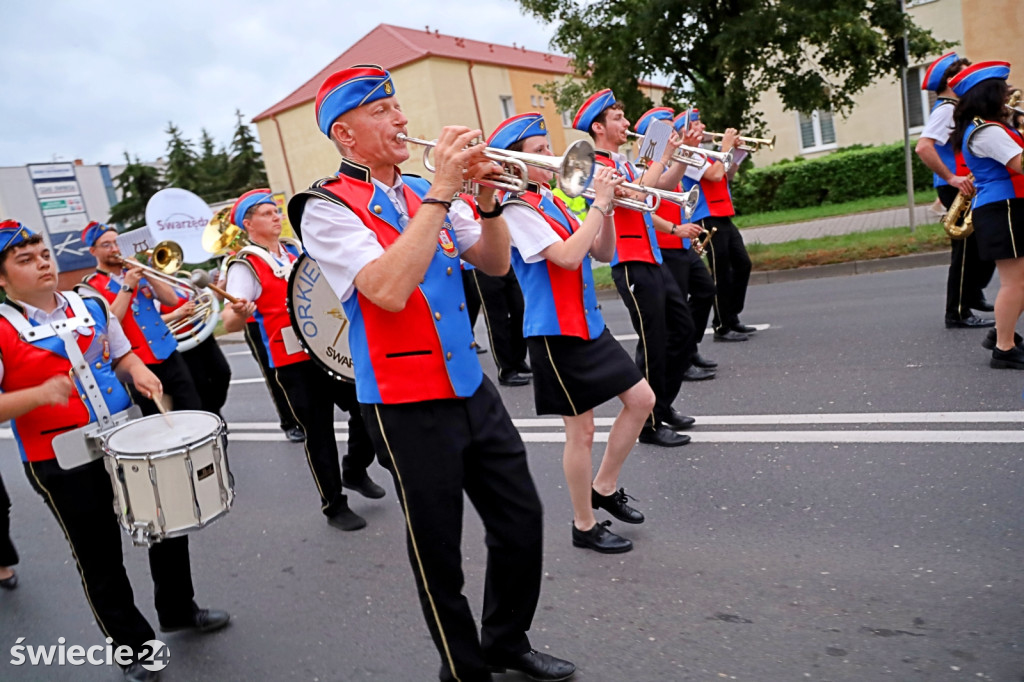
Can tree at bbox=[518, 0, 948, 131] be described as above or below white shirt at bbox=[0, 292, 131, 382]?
above

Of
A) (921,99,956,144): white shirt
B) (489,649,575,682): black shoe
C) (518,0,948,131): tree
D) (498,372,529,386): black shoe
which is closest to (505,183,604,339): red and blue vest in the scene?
(489,649,575,682): black shoe

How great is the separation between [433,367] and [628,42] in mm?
11174

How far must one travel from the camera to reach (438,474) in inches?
105

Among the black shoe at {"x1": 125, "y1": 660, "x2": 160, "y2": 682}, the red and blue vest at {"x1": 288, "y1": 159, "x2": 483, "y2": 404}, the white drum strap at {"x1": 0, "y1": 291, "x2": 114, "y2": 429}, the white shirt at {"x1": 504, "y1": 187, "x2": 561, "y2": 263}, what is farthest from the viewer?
the white shirt at {"x1": 504, "y1": 187, "x2": 561, "y2": 263}

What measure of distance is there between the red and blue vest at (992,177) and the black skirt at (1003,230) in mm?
55

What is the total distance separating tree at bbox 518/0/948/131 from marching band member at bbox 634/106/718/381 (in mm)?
5841

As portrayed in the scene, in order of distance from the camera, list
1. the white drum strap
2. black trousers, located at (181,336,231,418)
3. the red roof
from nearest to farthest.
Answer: the white drum strap < black trousers, located at (181,336,231,418) < the red roof

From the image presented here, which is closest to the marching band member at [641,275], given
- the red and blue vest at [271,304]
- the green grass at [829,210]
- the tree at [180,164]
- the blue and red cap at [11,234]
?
the red and blue vest at [271,304]

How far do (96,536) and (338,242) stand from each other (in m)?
1.94

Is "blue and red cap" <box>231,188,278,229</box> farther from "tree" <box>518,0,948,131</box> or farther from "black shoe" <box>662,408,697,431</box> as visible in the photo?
"tree" <box>518,0,948,131</box>

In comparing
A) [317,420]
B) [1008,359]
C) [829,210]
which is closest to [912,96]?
[829,210]

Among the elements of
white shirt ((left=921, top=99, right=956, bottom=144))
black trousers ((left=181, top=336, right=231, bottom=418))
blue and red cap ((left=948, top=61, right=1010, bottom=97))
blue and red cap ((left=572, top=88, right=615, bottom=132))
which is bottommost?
black trousers ((left=181, top=336, right=231, bottom=418))

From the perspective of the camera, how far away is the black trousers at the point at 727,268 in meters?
7.76

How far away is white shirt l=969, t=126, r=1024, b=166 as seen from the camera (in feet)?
17.6
